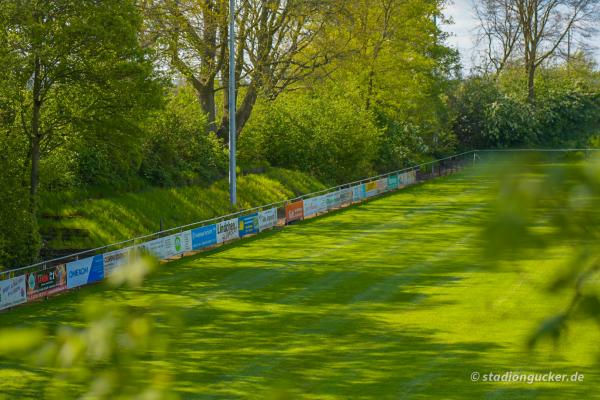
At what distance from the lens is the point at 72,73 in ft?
88.5

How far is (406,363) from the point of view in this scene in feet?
60.3

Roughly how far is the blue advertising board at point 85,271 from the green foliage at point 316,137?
69.6 feet

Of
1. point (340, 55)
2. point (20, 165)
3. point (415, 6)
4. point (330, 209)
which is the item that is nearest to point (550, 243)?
point (20, 165)

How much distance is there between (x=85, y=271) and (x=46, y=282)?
1.59m

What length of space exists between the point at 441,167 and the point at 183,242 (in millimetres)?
36219

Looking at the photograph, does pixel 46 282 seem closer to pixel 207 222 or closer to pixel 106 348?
pixel 207 222

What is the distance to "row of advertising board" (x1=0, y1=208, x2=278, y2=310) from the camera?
22859mm

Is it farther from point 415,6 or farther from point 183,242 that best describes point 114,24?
point 415,6

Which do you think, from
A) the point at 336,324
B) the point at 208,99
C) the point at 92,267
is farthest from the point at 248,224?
the point at 336,324

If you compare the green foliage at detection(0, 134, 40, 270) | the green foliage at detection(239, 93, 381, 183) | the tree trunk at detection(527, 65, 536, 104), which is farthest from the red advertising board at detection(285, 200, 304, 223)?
the tree trunk at detection(527, 65, 536, 104)

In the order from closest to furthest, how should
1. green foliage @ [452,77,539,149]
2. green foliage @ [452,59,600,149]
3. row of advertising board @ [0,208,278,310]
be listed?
row of advertising board @ [0,208,278,310], green foliage @ [452,77,539,149], green foliage @ [452,59,600,149]

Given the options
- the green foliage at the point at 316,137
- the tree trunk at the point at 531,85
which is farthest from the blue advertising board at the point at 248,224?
the tree trunk at the point at 531,85

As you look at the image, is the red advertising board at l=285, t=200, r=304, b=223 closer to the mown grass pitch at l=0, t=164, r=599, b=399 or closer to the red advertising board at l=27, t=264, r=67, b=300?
the mown grass pitch at l=0, t=164, r=599, b=399

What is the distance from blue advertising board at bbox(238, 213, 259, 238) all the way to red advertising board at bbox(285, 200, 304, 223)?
2.70 m
